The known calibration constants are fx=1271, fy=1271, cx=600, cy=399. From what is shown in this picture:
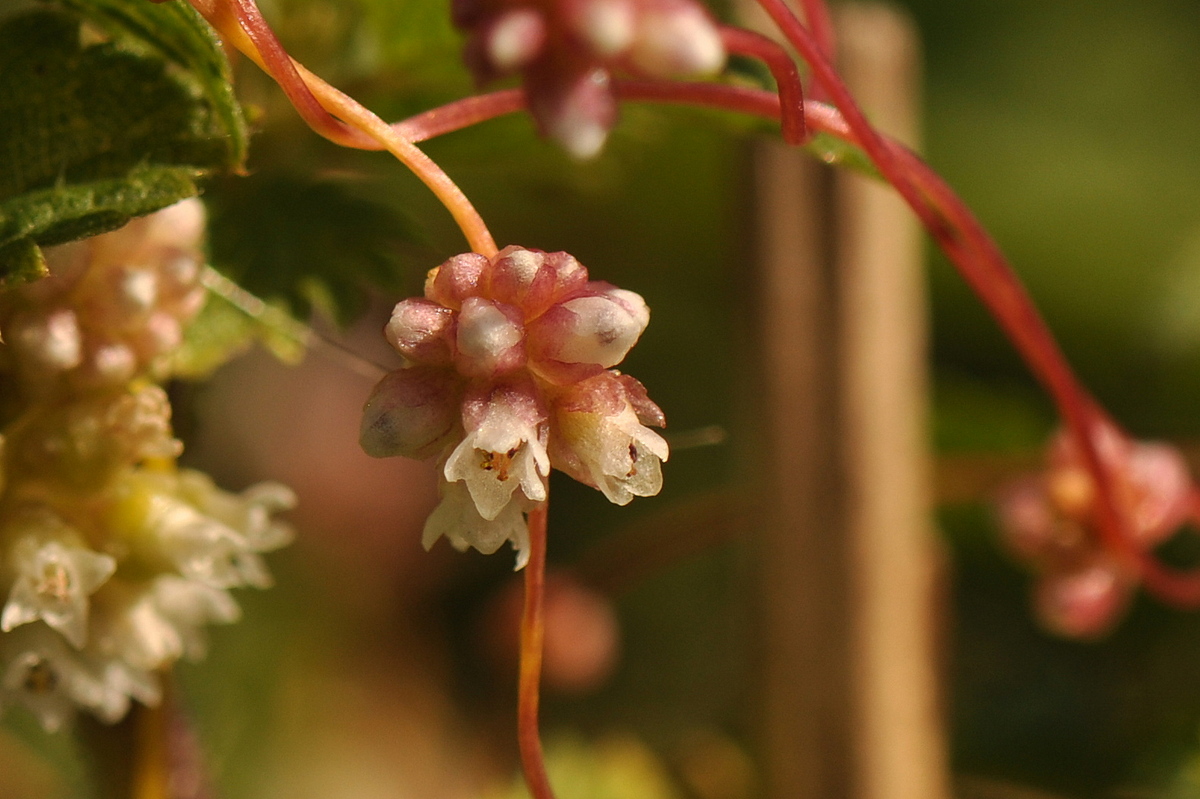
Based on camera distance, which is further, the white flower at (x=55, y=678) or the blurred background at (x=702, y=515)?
the blurred background at (x=702, y=515)

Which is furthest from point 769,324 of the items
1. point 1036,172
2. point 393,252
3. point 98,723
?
point 1036,172

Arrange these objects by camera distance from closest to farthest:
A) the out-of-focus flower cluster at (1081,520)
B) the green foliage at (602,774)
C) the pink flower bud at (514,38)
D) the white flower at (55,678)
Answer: the pink flower bud at (514,38), the white flower at (55,678), the out-of-focus flower cluster at (1081,520), the green foliage at (602,774)

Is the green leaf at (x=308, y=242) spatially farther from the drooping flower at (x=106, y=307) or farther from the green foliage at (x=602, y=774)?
the green foliage at (x=602, y=774)

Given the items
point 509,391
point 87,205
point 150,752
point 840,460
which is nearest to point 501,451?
point 509,391

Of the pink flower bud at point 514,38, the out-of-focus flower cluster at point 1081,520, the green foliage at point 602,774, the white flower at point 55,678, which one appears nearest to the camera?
the pink flower bud at point 514,38

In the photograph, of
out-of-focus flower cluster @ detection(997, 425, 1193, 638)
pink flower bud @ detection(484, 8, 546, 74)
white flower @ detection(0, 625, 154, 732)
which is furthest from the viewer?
out-of-focus flower cluster @ detection(997, 425, 1193, 638)

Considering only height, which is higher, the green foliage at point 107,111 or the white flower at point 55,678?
the green foliage at point 107,111

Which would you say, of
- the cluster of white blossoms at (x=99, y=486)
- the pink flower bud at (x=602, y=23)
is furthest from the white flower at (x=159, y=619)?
the pink flower bud at (x=602, y=23)

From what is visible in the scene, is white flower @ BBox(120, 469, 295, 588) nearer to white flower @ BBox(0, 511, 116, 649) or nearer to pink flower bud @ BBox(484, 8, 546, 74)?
white flower @ BBox(0, 511, 116, 649)

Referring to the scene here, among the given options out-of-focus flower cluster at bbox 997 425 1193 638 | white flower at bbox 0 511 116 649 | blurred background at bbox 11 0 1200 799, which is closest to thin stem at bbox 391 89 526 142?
white flower at bbox 0 511 116 649
